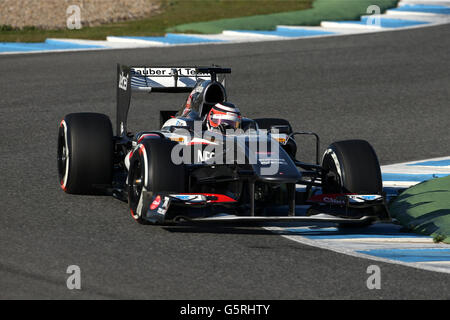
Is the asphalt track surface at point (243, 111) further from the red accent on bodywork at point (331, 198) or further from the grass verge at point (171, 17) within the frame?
the grass verge at point (171, 17)

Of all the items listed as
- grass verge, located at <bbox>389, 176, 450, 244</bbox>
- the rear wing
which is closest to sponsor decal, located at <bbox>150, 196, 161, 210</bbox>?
grass verge, located at <bbox>389, 176, 450, 244</bbox>

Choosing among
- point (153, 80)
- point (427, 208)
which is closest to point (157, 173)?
point (427, 208)

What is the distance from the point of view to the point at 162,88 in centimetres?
1035

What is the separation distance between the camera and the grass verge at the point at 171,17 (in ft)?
67.2

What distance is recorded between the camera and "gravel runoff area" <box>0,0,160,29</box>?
21797mm

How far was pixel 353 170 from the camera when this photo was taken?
Answer: 326 inches

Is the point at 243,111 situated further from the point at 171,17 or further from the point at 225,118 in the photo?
the point at 171,17

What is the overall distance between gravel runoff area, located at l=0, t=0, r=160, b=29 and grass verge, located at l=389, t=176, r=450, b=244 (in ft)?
45.0

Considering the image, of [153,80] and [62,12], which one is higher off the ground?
[153,80]

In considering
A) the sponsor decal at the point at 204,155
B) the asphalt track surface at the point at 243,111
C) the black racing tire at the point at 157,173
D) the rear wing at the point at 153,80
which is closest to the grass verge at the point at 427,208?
the asphalt track surface at the point at 243,111

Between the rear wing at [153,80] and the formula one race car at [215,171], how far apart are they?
60 centimetres

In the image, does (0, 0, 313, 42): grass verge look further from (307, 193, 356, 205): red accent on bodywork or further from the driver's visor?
(307, 193, 356, 205): red accent on bodywork

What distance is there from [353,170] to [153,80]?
2888 millimetres
